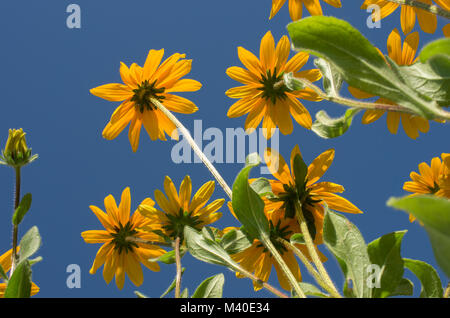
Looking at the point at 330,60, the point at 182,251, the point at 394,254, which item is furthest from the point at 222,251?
the point at 330,60

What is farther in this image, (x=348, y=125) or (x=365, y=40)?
(x=348, y=125)

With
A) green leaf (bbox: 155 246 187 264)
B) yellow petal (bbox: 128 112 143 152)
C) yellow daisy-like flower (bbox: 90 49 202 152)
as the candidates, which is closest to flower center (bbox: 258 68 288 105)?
yellow daisy-like flower (bbox: 90 49 202 152)

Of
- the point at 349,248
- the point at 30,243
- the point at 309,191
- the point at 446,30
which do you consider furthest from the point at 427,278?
the point at 30,243

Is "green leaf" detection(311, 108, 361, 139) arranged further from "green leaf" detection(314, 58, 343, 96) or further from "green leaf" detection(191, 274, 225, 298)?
"green leaf" detection(191, 274, 225, 298)

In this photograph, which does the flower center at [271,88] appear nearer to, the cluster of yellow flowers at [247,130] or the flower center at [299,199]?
the cluster of yellow flowers at [247,130]

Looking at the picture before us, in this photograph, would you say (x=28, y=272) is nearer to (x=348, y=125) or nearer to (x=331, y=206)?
(x=348, y=125)

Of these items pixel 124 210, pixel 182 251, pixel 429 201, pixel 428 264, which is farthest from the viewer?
pixel 124 210

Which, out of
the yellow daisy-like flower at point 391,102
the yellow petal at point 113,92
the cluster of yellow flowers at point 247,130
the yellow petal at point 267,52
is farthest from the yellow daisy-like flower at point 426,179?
the yellow petal at point 113,92

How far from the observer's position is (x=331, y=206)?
1674 millimetres

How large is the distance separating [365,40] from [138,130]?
1148 millimetres

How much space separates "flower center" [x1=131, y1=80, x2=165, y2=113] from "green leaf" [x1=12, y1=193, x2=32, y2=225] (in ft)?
2.58

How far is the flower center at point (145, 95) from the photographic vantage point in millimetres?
1964

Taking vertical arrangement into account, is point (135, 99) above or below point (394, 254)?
above

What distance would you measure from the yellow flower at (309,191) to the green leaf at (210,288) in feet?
1.46
